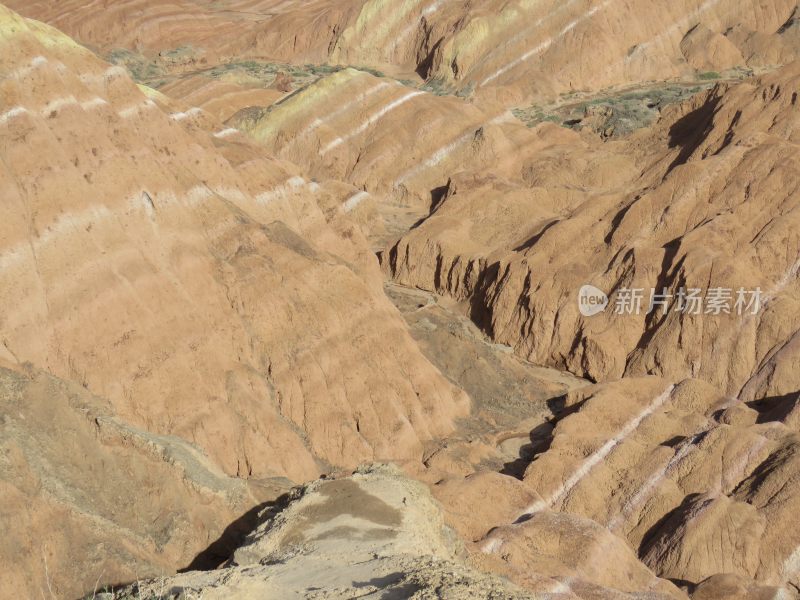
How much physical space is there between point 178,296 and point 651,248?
16968 millimetres

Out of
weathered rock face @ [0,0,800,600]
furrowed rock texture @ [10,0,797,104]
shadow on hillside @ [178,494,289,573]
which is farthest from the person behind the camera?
furrowed rock texture @ [10,0,797,104]

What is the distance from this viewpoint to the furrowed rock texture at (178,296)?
Answer: 19234 millimetres

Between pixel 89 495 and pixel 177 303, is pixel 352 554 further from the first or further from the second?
pixel 177 303

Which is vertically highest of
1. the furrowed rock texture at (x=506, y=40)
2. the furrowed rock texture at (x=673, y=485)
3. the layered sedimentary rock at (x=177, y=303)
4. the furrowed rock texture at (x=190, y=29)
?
the furrowed rock texture at (x=190, y=29)

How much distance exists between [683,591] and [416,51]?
53.6m

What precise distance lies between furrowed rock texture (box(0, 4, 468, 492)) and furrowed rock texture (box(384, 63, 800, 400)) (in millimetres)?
7335

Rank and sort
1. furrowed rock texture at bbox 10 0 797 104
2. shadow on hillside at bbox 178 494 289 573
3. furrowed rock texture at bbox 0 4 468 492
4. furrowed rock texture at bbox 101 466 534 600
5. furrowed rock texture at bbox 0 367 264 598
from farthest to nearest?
furrowed rock texture at bbox 10 0 797 104
furrowed rock texture at bbox 0 4 468 492
shadow on hillside at bbox 178 494 289 573
furrowed rock texture at bbox 0 367 264 598
furrowed rock texture at bbox 101 466 534 600

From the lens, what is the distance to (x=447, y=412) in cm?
2577

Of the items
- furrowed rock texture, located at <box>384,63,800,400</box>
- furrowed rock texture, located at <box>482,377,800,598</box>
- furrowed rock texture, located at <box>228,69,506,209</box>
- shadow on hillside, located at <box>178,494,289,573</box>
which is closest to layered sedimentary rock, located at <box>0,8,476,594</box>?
shadow on hillside, located at <box>178,494,289,573</box>

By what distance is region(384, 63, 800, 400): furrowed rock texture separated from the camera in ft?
96.5

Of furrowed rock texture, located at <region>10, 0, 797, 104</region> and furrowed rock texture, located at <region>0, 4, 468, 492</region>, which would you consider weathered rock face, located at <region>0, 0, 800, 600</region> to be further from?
furrowed rock texture, located at <region>10, 0, 797, 104</region>

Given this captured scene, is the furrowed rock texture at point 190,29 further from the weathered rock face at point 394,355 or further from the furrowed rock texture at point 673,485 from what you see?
the furrowed rock texture at point 673,485

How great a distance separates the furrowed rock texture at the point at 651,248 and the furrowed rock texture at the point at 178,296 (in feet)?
24.1

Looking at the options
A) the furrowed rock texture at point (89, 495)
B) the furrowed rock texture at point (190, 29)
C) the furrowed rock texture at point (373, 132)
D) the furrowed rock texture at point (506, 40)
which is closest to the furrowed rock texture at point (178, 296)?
the furrowed rock texture at point (89, 495)
